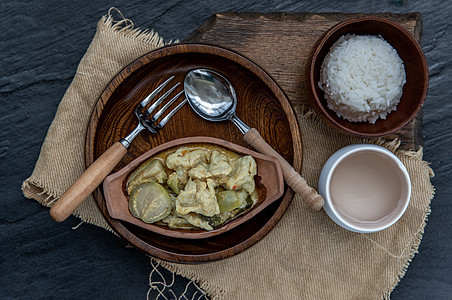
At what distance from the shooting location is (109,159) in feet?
4.55

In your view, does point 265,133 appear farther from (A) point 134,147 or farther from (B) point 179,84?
(A) point 134,147

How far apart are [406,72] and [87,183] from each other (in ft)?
4.06

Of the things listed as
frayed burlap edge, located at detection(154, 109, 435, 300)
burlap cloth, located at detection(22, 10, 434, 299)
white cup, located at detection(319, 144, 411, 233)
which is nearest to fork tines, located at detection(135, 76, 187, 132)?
burlap cloth, located at detection(22, 10, 434, 299)

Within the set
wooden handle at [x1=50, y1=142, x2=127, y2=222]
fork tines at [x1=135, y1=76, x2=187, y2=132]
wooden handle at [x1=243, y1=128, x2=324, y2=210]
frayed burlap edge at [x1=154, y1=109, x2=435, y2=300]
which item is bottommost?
frayed burlap edge at [x1=154, y1=109, x2=435, y2=300]

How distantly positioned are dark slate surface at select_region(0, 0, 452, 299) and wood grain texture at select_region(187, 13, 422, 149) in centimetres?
17

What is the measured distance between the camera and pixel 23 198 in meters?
1.76

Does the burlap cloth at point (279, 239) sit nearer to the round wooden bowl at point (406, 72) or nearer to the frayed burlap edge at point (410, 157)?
the frayed burlap edge at point (410, 157)

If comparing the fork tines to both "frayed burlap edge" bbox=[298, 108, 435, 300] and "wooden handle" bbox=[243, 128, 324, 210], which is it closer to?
"wooden handle" bbox=[243, 128, 324, 210]

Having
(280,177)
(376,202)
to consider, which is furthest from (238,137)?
(376,202)

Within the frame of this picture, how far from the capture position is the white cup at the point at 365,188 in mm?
1440

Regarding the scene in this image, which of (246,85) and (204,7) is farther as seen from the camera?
(204,7)

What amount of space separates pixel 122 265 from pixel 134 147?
0.58 m

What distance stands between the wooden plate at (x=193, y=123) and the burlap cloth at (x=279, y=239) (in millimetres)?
184

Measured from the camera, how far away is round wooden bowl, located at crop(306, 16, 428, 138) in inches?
55.4
